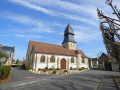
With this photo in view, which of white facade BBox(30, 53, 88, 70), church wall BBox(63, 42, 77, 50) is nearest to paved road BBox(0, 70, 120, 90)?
white facade BBox(30, 53, 88, 70)

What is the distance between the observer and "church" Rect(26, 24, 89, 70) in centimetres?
2356

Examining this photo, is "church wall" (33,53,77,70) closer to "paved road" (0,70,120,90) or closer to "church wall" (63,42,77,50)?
"church wall" (63,42,77,50)

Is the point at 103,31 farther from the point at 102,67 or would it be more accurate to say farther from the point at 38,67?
the point at 102,67

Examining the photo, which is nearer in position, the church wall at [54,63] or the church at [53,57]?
the church wall at [54,63]

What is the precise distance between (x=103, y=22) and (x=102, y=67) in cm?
2835

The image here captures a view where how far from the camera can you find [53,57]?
2644 cm

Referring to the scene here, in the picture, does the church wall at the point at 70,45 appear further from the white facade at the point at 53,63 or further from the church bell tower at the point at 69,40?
the white facade at the point at 53,63

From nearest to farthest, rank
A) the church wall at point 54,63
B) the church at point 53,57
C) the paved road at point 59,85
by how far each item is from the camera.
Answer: the paved road at point 59,85 → the church wall at point 54,63 → the church at point 53,57

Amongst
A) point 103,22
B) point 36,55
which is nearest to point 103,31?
point 103,22

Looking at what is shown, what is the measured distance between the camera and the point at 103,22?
529 centimetres

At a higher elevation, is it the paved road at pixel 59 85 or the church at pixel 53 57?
the church at pixel 53 57

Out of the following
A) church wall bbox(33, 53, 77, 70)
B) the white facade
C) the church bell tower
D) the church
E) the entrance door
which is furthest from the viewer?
the church bell tower

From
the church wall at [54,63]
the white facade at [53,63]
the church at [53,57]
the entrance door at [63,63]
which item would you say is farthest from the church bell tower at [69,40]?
the entrance door at [63,63]

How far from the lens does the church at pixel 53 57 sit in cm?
2356
